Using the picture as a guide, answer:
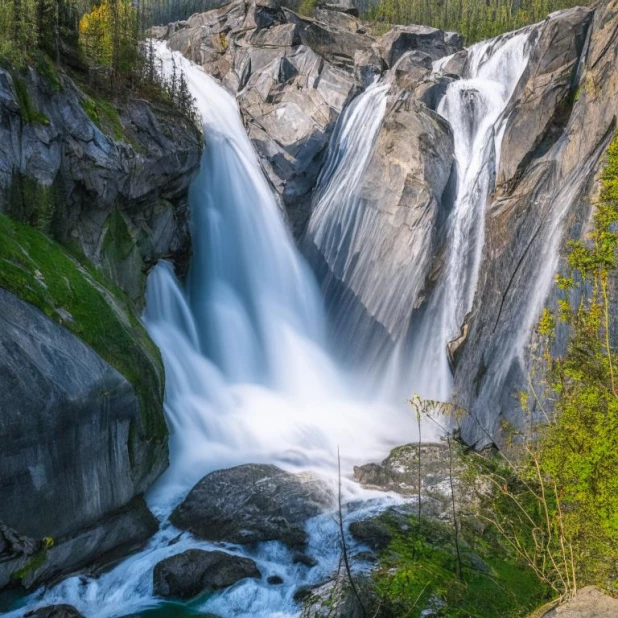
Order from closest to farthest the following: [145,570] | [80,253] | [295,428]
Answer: [145,570] < [80,253] < [295,428]

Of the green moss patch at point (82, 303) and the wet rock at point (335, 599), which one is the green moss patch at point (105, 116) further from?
the wet rock at point (335, 599)

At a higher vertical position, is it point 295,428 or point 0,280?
point 0,280

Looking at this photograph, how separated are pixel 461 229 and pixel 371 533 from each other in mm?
12841

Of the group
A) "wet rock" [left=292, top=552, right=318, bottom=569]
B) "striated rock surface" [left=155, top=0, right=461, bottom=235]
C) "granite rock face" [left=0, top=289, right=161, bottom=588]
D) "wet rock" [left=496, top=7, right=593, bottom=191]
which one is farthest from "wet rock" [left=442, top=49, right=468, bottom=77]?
"wet rock" [left=292, top=552, right=318, bottom=569]

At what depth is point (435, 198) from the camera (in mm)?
21641

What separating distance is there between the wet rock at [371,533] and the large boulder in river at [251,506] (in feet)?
3.30

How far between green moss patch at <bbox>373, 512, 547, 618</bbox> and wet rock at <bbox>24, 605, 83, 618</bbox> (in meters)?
5.29

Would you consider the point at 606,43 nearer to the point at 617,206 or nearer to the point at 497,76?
the point at 497,76

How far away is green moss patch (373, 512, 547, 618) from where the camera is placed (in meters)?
9.31

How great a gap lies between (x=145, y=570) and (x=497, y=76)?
84.4 ft

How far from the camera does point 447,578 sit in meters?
10.1

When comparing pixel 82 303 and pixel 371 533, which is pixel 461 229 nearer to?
pixel 371 533

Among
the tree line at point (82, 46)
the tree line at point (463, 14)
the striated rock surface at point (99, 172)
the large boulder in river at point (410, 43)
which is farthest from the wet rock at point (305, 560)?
the tree line at point (463, 14)

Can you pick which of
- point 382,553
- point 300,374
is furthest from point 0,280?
point 300,374
